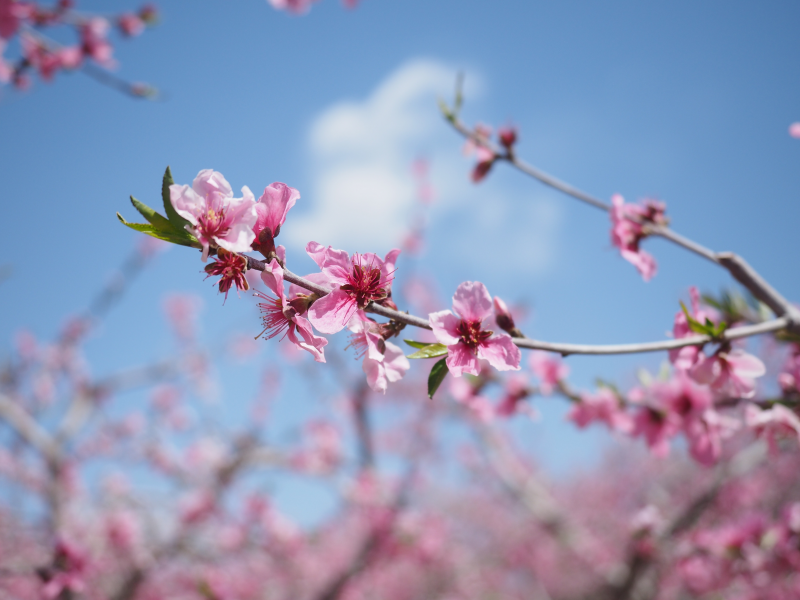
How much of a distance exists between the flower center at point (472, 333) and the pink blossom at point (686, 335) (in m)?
0.71

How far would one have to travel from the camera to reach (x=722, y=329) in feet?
4.66

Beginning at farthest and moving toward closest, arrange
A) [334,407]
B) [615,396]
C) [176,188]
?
[334,407]
[615,396]
[176,188]

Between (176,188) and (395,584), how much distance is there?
1361 centimetres

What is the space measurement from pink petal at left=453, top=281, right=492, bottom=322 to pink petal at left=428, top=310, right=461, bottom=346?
3 centimetres

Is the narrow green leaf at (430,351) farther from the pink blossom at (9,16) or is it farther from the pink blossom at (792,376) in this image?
the pink blossom at (9,16)

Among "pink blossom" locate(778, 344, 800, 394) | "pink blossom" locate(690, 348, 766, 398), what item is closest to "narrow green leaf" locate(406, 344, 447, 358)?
"pink blossom" locate(690, 348, 766, 398)

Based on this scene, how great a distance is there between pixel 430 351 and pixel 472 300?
191mm

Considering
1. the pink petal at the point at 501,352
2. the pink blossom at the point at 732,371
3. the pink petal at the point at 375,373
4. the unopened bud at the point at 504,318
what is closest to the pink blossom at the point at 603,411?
the pink blossom at the point at 732,371

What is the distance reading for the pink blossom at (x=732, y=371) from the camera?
1.54m

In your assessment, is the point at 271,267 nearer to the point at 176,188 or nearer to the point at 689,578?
the point at 176,188

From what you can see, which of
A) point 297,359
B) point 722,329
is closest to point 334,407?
point 297,359

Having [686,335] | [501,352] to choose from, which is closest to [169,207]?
[501,352]

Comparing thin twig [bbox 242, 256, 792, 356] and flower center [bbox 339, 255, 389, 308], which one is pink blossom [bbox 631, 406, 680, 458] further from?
flower center [bbox 339, 255, 389, 308]

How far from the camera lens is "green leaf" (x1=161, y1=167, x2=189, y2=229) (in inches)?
42.8
